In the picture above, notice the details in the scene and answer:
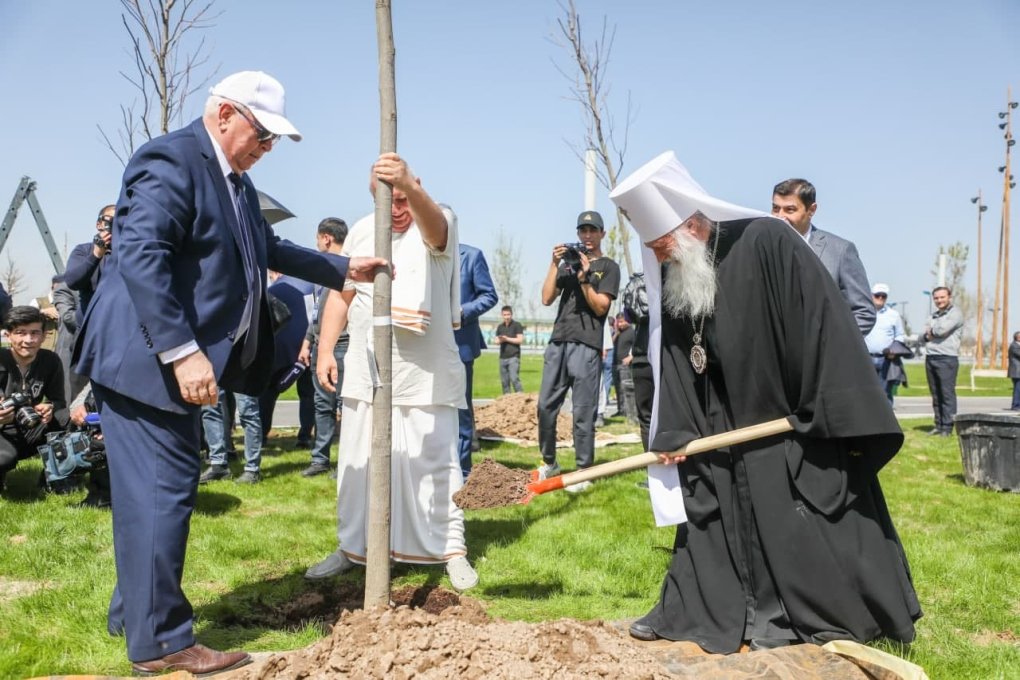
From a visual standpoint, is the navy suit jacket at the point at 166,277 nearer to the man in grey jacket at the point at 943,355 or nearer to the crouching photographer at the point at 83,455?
the crouching photographer at the point at 83,455

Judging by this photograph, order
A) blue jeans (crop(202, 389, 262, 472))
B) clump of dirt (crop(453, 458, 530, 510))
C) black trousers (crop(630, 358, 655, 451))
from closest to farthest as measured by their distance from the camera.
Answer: clump of dirt (crop(453, 458, 530, 510)) < black trousers (crop(630, 358, 655, 451)) < blue jeans (crop(202, 389, 262, 472))

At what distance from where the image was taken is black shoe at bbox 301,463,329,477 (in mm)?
7744

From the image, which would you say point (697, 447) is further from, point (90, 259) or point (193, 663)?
point (90, 259)

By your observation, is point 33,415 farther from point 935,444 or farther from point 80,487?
point 935,444

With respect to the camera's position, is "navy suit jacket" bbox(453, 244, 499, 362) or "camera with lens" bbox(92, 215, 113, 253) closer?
"camera with lens" bbox(92, 215, 113, 253)

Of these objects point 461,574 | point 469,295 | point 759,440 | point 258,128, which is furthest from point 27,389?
point 759,440

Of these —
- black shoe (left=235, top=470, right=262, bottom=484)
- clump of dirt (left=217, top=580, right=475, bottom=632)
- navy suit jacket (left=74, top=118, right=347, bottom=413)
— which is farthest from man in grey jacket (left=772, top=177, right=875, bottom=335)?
black shoe (left=235, top=470, right=262, bottom=484)

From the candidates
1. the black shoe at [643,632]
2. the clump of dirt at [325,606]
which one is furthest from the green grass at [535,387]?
the black shoe at [643,632]

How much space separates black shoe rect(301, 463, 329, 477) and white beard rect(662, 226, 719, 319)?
16.4 feet

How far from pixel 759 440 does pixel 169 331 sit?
97.3 inches

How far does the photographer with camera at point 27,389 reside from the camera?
6406mm

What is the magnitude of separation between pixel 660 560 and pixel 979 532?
274 cm

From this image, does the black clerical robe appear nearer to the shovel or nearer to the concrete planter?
the shovel

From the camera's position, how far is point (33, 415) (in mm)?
6434
